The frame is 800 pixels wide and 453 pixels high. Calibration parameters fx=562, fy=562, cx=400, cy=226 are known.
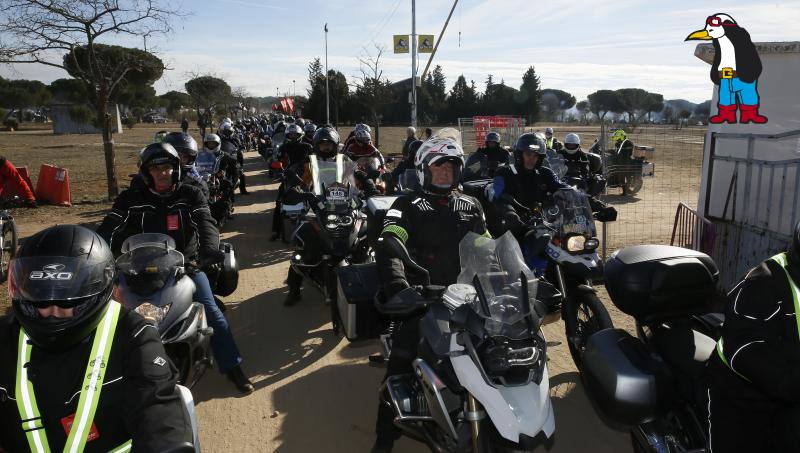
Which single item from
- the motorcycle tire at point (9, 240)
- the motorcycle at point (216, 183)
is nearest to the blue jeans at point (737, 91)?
the motorcycle at point (216, 183)

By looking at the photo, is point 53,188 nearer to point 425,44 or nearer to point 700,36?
point 425,44

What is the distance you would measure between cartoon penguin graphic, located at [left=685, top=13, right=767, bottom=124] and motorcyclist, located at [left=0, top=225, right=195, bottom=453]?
7.13 m

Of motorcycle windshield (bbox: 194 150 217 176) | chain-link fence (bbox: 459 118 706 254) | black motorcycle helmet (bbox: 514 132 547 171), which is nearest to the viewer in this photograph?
black motorcycle helmet (bbox: 514 132 547 171)

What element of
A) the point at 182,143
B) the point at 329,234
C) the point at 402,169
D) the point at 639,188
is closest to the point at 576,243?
the point at 329,234

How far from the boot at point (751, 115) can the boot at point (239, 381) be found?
651cm

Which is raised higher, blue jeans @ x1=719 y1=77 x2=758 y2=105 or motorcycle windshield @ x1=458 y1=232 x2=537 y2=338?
blue jeans @ x1=719 y1=77 x2=758 y2=105

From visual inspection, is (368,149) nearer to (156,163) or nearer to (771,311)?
(156,163)

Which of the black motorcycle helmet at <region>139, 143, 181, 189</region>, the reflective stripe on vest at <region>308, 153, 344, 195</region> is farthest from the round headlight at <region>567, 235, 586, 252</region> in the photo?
the black motorcycle helmet at <region>139, 143, 181, 189</region>

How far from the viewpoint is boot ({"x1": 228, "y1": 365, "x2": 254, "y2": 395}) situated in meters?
4.90

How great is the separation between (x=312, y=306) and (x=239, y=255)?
3.06m

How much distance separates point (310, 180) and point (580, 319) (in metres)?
4.73

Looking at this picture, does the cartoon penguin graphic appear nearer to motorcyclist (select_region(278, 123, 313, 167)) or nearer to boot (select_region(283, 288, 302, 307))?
boot (select_region(283, 288, 302, 307))

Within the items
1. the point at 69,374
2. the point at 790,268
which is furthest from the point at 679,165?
the point at 69,374

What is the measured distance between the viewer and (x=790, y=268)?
2367 millimetres
